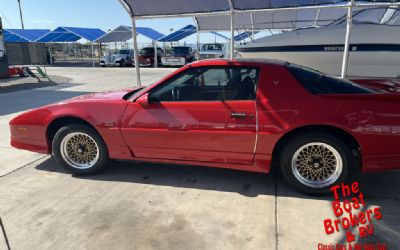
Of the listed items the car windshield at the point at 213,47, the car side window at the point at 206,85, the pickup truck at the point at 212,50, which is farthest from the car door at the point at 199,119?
the car windshield at the point at 213,47

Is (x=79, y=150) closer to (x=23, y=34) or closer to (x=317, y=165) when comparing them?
(x=317, y=165)

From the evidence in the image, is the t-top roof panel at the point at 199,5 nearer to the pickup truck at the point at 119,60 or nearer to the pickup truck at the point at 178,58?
the pickup truck at the point at 178,58

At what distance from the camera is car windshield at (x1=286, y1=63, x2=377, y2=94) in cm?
337

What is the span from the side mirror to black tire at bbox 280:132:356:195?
63.0 inches

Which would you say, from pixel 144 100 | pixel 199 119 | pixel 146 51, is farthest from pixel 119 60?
pixel 199 119

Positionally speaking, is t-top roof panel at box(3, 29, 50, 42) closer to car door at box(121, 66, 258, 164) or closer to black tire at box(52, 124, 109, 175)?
black tire at box(52, 124, 109, 175)

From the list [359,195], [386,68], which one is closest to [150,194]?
[359,195]

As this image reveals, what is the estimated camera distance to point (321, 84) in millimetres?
3445

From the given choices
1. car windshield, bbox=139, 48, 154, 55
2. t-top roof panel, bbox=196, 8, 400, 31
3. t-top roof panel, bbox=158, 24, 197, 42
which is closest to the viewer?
t-top roof panel, bbox=196, 8, 400, 31

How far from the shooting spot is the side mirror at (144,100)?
3637 millimetres

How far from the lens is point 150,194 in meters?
3.52

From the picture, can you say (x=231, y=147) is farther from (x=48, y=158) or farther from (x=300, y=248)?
(x=48, y=158)

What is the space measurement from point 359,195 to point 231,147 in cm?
145

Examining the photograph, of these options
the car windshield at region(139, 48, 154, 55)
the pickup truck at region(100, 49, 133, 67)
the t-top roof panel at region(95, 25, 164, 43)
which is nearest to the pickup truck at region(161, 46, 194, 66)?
the car windshield at region(139, 48, 154, 55)
